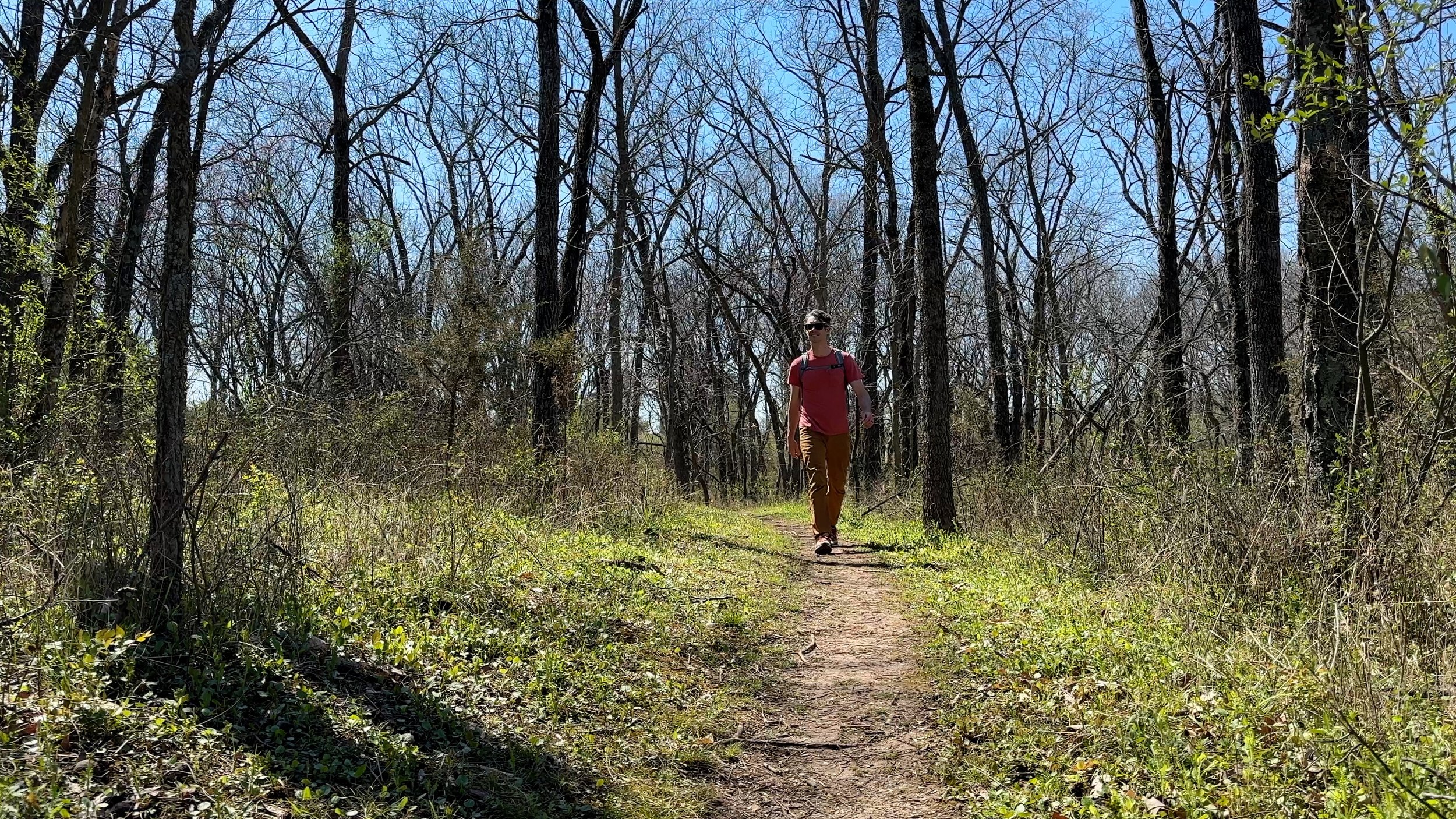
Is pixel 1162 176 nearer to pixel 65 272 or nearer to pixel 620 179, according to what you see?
pixel 620 179

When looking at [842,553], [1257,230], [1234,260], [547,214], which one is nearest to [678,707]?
[842,553]

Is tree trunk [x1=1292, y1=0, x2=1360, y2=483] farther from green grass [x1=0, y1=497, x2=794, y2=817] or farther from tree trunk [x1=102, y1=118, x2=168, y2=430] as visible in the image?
tree trunk [x1=102, y1=118, x2=168, y2=430]

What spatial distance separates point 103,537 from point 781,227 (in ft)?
63.2

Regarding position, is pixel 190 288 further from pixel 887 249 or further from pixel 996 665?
pixel 887 249

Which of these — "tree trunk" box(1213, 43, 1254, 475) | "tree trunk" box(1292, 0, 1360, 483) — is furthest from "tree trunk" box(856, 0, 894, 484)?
"tree trunk" box(1292, 0, 1360, 483)

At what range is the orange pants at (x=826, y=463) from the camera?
8102 mm

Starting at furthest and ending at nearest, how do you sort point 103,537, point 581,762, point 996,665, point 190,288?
point 996,665, point 190,288, point 103,537, point 581,762

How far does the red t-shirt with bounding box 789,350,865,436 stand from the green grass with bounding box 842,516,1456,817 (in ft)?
11.2

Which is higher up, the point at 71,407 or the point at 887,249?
the point at 887,249

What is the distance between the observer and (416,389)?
471 inches

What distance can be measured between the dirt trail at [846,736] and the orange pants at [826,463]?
2.60 metres

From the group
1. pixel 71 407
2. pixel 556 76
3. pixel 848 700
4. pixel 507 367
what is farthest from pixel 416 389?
pixel 848 700

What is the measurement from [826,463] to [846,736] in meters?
4.59

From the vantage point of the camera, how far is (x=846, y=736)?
365 cm
